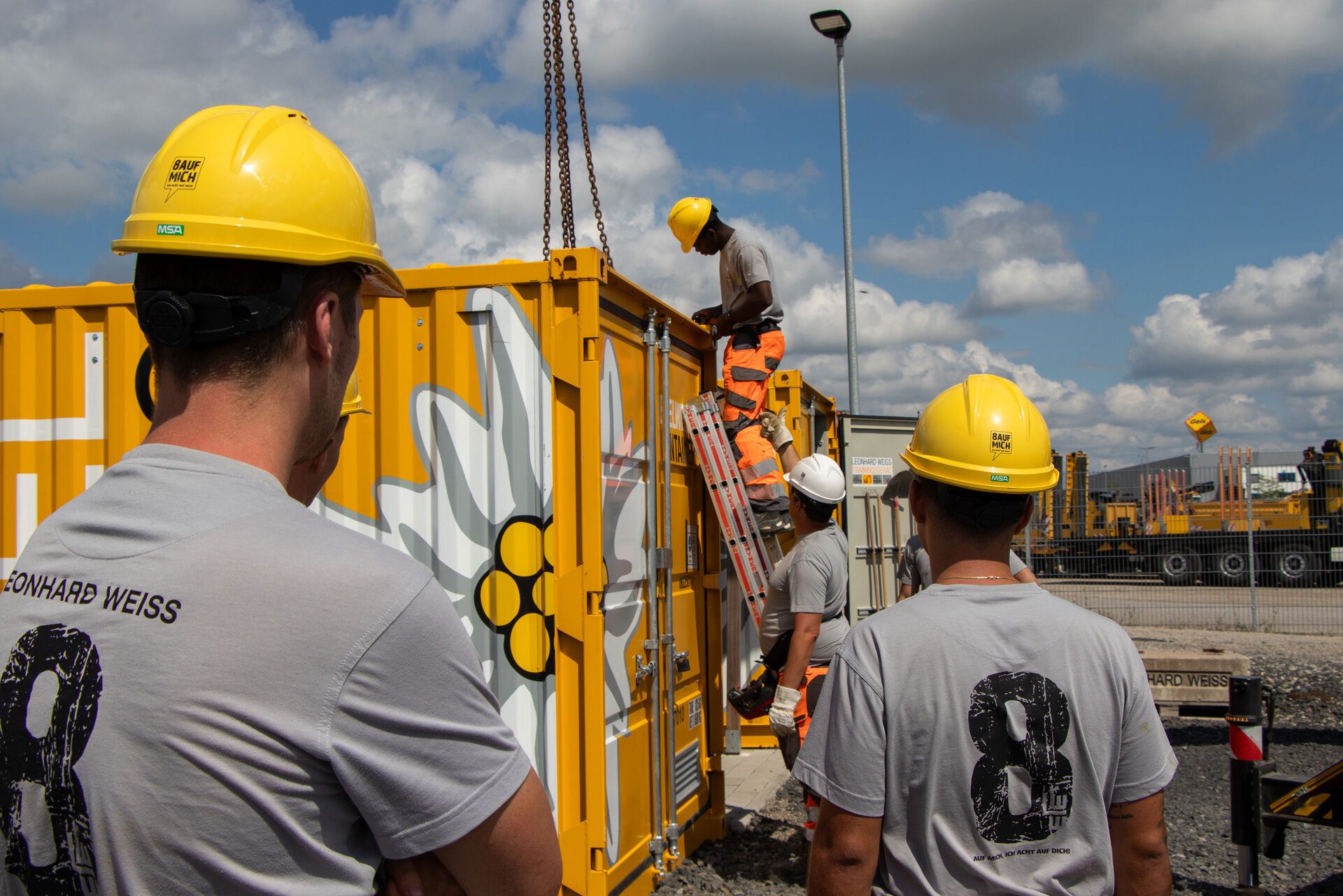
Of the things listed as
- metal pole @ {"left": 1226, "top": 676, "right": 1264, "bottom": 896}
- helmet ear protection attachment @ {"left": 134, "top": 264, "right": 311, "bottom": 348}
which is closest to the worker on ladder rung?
metal pole @ {"left": 1226, "top": 676, "right": 1264, "bottom": 896}

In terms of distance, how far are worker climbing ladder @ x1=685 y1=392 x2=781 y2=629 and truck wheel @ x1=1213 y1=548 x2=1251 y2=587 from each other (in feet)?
44.5

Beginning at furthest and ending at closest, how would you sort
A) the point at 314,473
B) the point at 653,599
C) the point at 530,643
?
1. the point at 653,599
2. the point at 530,643
3. the point at 314,473

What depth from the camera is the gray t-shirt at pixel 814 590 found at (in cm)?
486

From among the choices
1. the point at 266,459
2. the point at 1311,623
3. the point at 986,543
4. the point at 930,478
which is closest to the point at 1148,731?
the point at 986,543

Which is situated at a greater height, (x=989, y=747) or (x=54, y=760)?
(x=54, y=760)

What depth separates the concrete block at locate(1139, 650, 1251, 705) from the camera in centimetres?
709

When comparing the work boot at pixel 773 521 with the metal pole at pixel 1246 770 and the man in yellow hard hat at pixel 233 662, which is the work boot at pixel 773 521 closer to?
the metal pole at pixel 1246 770

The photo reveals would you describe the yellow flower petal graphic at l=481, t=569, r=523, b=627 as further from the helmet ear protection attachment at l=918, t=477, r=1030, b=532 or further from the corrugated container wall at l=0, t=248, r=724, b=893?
the helmet ear protection attachment at l=918, t=477, r=1030, b=532

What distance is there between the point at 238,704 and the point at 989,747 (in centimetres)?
138

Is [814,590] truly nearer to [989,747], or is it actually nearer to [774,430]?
[774,430]

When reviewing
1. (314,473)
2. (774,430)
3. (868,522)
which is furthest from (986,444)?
(868,522)

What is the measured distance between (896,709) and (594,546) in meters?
2.10

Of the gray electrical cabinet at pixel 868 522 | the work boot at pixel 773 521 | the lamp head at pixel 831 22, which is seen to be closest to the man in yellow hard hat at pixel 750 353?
the work boot at pixel 773 521

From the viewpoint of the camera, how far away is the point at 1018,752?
71.9 inches
